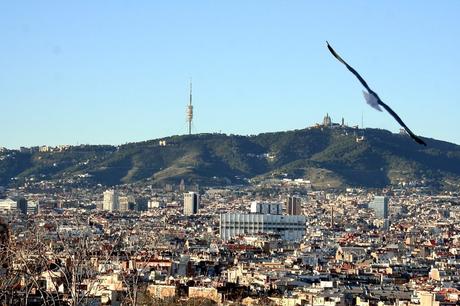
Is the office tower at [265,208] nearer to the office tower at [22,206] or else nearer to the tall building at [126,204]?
the office tower at [22,206]

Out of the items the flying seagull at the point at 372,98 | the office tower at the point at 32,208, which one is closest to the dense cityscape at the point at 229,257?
the office tower at the point at 32,208

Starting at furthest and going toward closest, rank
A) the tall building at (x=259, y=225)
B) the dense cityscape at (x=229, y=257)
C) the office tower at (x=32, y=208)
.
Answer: the office tower at (x=32, y=208), the tall building at (x=259, y=225), the dense cityscape at (x=229, y=257)

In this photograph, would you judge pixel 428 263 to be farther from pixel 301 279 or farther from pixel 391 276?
pixel 301 279

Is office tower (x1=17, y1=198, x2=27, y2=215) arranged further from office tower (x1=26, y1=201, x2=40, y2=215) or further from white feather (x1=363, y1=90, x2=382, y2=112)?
white feather (x1=363, y1=90, x2=382, y2=112)

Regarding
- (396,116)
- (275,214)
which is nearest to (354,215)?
(275,214)

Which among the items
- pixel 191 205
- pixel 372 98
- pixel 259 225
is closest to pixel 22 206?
pixel 191 205
